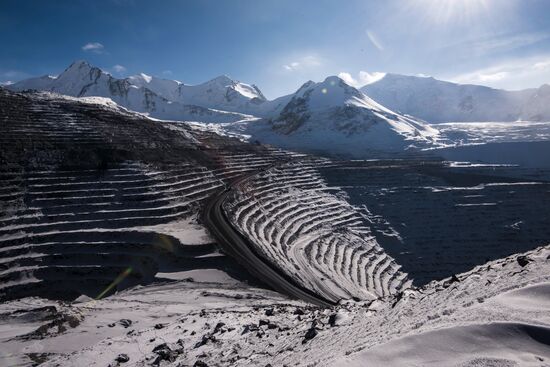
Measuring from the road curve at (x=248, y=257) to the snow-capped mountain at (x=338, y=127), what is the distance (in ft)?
206

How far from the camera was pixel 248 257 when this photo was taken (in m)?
25.8

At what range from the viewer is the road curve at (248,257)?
22188 mm

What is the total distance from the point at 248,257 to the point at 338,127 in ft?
318

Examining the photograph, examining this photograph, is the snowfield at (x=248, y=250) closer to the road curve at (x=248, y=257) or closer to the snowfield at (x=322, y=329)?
the snowfield at (x=322, y=329)

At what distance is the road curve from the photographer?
874 inches

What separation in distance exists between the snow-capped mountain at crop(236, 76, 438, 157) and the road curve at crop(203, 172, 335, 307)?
62.8m

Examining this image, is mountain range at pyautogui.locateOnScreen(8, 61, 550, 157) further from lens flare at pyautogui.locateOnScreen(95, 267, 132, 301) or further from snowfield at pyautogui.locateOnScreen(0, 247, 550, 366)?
snowfield at pyautogui.locateOnScreen(0, 247, 550, 366)

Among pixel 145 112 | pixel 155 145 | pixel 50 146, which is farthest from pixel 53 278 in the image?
pixel 145 112

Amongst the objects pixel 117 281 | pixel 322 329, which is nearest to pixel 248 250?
pixel 117 281

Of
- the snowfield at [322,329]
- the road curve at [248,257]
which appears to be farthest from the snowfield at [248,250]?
the road curve at [248,257]

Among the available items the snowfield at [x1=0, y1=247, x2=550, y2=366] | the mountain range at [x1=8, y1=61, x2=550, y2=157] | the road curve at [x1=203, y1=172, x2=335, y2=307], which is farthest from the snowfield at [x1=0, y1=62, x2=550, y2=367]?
the mountain range at [x1=8, y1=61, x2=550, y2=157]

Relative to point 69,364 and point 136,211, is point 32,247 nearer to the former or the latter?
point 136,211

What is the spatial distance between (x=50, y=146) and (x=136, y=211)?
1585 cm

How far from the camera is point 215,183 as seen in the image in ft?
146
